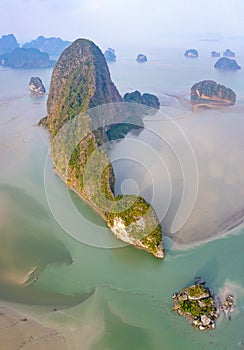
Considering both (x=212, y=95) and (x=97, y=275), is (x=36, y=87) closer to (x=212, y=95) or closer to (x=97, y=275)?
(x=212, y=95)

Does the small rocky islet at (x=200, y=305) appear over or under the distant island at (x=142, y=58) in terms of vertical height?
under

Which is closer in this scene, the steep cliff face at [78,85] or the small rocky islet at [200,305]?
the small rocky islet at [200,305]

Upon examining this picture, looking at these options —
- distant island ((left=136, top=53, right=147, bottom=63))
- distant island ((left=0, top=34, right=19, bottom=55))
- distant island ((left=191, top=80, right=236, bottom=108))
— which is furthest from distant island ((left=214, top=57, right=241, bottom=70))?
distant island ((left=0, top=34, right=19, bottom=55))

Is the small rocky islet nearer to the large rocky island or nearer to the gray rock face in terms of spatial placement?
the large rocky island

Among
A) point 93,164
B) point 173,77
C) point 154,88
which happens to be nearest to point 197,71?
point 173,77

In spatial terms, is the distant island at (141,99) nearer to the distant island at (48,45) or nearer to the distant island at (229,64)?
the distant island at (229,64)

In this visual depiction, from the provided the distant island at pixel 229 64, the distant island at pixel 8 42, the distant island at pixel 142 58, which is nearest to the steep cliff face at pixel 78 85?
the distant island at pixel 229 64
